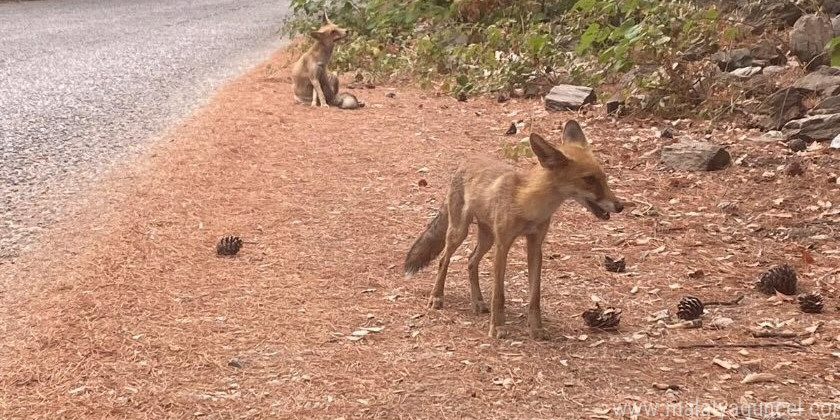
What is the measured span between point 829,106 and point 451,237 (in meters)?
4.97

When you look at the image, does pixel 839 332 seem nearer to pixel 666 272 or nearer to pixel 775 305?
pixel 775 305

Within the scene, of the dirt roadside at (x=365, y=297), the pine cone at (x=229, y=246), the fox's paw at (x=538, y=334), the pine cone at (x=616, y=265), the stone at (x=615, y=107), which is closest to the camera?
the dirt roadside at (x=365, y=297)

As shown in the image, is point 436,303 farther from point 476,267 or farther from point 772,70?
point 772,70

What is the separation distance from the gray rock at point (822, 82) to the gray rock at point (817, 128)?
58 centimetres

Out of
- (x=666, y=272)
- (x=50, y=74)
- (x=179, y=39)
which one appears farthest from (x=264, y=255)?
(x=179, y=39)

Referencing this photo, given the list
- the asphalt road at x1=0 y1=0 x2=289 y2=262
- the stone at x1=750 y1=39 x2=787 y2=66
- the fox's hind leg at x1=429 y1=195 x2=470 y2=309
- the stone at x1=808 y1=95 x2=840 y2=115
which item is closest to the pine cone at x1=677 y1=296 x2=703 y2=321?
the fox's hind leg at x1=429 y1=195 x2=470 y2=309

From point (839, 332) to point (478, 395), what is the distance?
190cm

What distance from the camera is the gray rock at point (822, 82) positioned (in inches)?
321

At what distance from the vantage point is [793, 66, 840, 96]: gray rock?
8.16 metres

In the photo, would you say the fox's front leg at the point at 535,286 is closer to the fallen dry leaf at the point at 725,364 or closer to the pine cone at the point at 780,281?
the fallen dry leaf at the point at 725,364

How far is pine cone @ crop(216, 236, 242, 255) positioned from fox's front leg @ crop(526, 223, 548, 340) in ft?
6.66

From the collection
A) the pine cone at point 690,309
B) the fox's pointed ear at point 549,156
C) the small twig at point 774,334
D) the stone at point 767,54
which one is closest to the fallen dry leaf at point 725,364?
the small twig at point 774,334

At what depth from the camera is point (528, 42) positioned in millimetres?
11000

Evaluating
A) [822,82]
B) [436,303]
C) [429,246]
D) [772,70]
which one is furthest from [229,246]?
[772,70]
